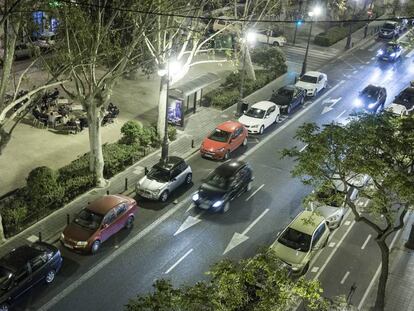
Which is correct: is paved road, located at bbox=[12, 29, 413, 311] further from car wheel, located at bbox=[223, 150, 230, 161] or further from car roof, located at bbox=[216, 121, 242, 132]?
car roof, located at bbox=[216, 121, 242, 132]

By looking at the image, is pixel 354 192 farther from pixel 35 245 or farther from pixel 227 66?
pixel 227 66

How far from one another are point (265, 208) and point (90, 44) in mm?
11292

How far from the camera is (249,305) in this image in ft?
35.4

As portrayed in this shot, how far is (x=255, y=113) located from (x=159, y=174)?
10.6 meters

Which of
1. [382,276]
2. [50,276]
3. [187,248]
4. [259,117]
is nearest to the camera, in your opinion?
[382,276]

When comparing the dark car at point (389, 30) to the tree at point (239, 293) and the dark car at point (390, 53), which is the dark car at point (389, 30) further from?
the tree at point (239, 293)

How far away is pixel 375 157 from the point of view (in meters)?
16.5

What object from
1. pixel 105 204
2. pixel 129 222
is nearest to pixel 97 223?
pixel 105 204

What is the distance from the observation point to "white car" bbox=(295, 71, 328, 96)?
39.6 m

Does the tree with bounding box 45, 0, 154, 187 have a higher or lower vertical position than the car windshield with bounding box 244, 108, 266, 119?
higher

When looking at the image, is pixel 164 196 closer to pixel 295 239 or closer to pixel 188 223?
pixel 188 223

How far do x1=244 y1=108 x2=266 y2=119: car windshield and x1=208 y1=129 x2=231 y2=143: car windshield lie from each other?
4.36 m

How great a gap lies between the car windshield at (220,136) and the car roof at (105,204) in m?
8.52

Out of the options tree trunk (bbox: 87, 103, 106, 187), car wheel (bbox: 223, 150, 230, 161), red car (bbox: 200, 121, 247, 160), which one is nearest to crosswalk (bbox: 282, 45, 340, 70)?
red car (bbox: 200, 121, 247, 160)
